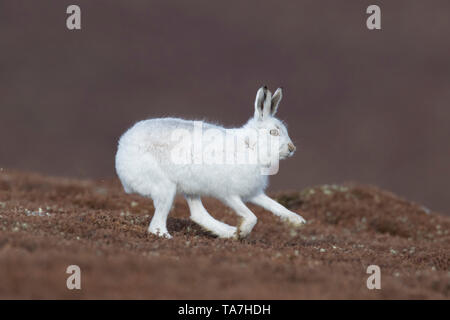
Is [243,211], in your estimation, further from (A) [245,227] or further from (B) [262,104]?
(B) [262,104]

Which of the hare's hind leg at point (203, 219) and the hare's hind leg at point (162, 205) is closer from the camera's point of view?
the hare's hind leg at point (162, 205)

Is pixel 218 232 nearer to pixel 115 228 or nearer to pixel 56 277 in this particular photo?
pixel 115 228

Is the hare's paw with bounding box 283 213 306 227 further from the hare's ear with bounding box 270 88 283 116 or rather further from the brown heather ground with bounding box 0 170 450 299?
the hare's ear with bounding box 270 88 283 116

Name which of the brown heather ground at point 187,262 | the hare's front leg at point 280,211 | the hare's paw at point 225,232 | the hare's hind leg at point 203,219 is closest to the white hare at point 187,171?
the hare's front leg at point 280,211

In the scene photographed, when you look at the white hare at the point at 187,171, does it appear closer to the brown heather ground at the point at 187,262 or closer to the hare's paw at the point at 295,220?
the hare's paw at the point at 295,220

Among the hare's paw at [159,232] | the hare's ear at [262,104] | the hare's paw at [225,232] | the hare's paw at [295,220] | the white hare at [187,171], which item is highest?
the hare's ear at [262,104]

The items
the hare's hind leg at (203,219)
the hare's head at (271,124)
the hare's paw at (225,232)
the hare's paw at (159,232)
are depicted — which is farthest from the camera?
the hare's hind leg at (203,219)

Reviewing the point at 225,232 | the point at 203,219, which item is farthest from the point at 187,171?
the point at 225,232
